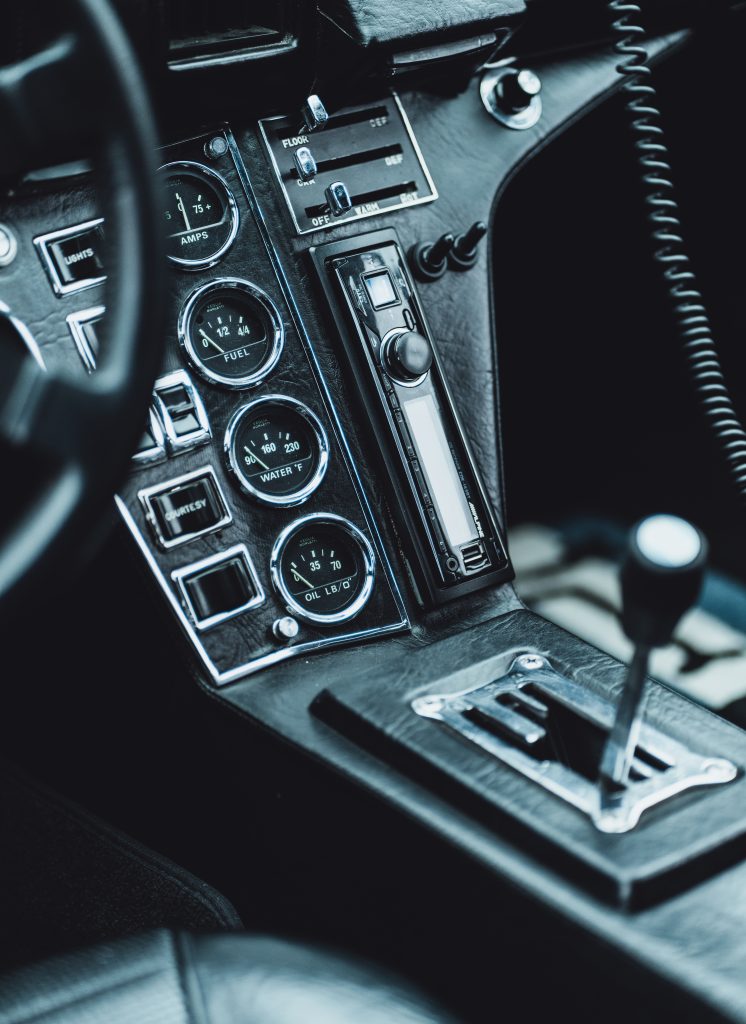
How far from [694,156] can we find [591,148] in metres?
0.22

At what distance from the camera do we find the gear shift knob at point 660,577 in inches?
32.2

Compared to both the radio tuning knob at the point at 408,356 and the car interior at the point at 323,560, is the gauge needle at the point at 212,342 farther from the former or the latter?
the radio tuning knob at the point at 408,356

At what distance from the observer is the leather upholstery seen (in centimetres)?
85

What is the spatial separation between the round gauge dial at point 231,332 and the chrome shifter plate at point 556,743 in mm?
431

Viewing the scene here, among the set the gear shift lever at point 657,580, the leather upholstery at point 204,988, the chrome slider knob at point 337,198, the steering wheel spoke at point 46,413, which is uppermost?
the chrome slider knob at point 337,198

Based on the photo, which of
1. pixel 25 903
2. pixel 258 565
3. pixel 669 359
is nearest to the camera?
pixel 258 565

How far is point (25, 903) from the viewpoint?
1.55m

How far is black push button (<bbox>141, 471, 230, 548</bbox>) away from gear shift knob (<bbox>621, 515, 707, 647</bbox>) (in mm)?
531

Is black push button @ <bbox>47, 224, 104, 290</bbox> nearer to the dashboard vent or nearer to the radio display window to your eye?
the dashboard vent

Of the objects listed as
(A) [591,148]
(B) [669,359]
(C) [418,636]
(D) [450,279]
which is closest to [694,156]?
(A) [591,148]

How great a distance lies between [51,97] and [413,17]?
602 millimetres

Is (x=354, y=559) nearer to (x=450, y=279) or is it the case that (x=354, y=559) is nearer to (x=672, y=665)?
(x=450, y=279)

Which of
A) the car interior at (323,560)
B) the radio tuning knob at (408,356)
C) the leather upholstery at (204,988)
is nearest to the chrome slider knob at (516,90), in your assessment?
the car interior at (323,560)

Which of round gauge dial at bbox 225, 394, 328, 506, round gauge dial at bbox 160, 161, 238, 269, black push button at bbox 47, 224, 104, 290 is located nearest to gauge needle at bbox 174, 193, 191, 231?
round gauge dial at bbox 160, 161, 238, 269
